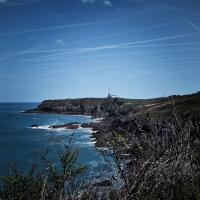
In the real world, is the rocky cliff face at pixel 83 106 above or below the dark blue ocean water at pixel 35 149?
above

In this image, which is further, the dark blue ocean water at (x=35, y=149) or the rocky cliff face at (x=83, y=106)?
the rocky cliff face at (x=83, y=106)

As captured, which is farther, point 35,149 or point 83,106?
point 83,106

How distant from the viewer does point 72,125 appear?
346ft

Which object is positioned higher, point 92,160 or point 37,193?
point 37,193

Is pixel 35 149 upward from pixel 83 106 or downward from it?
downward

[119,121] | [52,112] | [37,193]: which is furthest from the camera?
[52,112]

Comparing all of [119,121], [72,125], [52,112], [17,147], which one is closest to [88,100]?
[52,112]

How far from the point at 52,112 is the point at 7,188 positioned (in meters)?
177

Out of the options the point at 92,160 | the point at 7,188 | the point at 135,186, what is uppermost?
the point at 135,186

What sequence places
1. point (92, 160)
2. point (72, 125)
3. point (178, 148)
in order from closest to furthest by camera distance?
point (178, 148)
point (92, 160)
point (72, 125)

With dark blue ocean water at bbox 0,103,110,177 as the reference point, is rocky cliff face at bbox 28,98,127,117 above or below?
above

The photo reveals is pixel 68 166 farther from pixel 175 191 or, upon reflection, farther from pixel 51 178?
pixel 175 191

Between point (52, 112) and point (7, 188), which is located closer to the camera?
point (7, 188)

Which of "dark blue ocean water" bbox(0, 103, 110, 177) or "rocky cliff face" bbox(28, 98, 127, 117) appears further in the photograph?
"rocky cliff face" bbox(28, 98, 127, 117)
